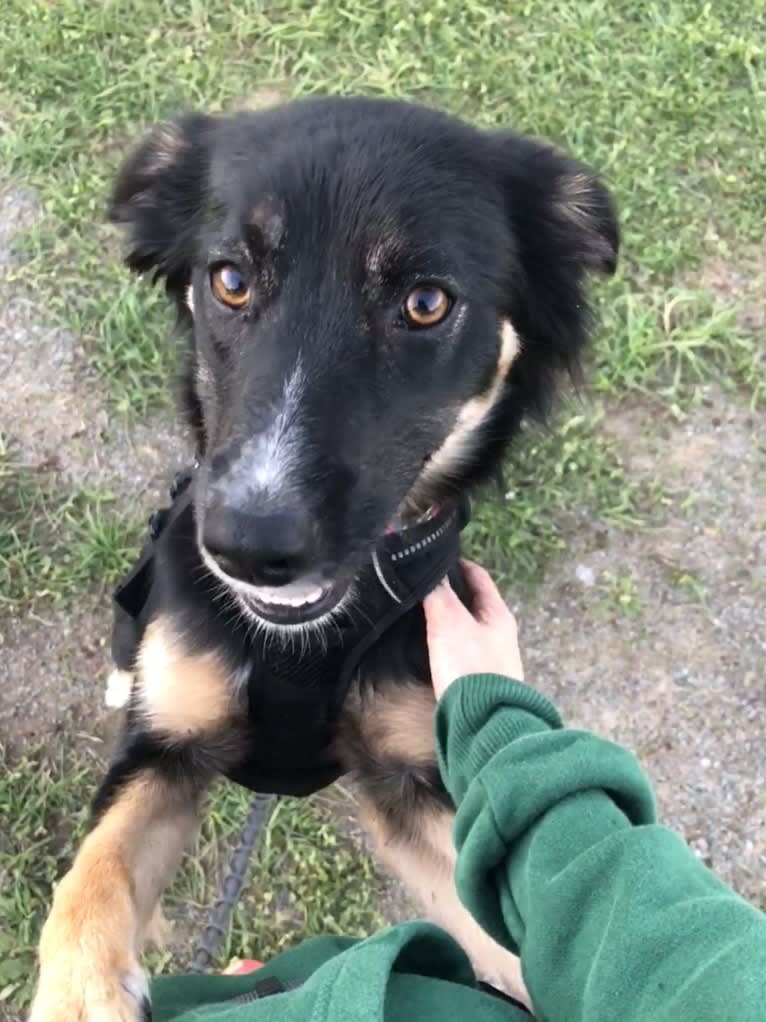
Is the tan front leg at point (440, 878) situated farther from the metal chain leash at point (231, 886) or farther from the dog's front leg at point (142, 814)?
the dog's front leg at point (142, 814)

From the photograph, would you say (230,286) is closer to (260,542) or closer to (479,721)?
(260,542)

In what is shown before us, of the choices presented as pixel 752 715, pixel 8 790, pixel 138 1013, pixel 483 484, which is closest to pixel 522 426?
pixel 483 484

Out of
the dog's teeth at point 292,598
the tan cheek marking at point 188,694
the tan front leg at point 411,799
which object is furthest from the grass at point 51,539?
the dog's teeth at point 292,598

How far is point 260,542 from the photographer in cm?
172

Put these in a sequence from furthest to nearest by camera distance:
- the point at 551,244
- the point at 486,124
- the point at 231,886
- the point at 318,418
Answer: the point at 486,124 < the point at 231,886 < the point at 551,244 < the point at 318,418

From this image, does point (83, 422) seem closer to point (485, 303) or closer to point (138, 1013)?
point (485, 303)

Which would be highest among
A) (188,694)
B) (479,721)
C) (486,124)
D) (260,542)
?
(260,542)

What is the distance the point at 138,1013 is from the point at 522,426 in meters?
1.69

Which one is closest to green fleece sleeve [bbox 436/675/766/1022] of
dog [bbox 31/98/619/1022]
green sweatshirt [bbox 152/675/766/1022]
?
green sweatshirt [bbox 152/675/766/1022]

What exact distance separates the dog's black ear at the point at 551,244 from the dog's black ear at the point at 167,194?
776 mm

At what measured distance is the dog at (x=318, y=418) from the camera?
1.90 m

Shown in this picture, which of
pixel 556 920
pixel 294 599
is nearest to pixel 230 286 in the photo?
pixel 294 599

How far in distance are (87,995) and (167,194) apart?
1.88m

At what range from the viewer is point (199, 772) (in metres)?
2.46
